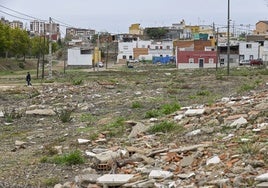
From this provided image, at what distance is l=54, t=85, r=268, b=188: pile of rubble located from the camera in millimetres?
7465

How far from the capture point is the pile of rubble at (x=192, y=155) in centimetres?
746

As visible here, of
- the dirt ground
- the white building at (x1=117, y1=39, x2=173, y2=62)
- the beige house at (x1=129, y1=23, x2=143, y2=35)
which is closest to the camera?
the dirt ground

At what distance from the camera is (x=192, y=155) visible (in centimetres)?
886

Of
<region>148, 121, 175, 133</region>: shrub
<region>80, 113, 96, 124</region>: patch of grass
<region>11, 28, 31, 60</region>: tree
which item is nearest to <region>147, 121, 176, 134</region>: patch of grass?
<region>148, 121, 175, 133</region>: shrub

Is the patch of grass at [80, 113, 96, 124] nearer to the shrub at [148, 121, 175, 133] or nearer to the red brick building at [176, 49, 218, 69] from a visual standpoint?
the shrub at [148, 121, 175, 133]

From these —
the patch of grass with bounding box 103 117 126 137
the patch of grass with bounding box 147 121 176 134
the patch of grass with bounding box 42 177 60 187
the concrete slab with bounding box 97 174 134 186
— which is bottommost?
the patch of grass with bounding box 42 177 60 187

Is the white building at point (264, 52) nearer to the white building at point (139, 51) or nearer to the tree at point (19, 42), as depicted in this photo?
the white building at point (139, 51)

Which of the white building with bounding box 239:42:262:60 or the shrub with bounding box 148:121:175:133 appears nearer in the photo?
the shrub with bounding box 148:121:175:133

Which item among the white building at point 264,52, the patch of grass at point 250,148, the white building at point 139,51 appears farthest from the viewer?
the white building at point 139,51

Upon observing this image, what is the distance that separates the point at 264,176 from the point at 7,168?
503 cm

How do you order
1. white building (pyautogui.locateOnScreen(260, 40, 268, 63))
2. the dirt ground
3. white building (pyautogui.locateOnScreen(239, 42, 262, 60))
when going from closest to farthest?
the dirt ground < white building (pyautogui.locateOnScreen(239, 42, 262, 60)) < white building (pyautogui.locateOnScreen(260, 40, 268, 63))

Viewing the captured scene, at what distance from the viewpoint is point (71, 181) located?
8.69 m

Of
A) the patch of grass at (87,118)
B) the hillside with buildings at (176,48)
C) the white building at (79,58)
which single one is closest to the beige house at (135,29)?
the hillside with buildings at (176,48)

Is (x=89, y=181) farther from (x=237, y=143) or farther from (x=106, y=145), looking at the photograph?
(x=106, y=145)
